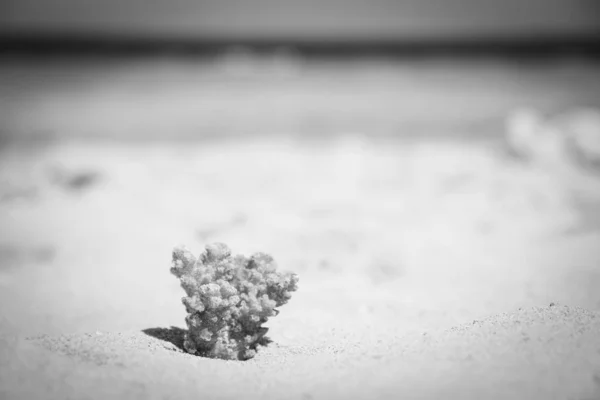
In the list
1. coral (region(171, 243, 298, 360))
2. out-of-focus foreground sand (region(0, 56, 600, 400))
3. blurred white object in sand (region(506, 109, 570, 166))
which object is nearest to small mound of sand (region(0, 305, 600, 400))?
out-of-focus foreground sand (region(0, 56, 600, 400))

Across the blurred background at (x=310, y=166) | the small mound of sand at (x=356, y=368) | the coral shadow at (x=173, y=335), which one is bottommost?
the small mound of sand at (x=356, y=368)

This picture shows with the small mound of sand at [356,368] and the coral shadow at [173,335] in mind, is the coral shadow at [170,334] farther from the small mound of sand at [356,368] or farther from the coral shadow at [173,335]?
the small mound of sand at [356,368]

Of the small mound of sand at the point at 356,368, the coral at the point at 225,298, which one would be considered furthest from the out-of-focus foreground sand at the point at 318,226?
the coral at the point at 225,298

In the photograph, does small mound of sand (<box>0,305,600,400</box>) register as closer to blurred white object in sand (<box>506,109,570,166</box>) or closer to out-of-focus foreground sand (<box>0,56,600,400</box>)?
out-of-focus foreground sand (<box>0,56,600,400</box>)

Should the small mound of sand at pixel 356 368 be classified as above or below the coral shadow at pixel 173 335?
below

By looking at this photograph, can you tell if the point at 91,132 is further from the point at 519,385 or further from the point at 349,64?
the point at 519,385

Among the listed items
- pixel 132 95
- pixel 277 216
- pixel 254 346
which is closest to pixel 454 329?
Result: pixel 254 346
